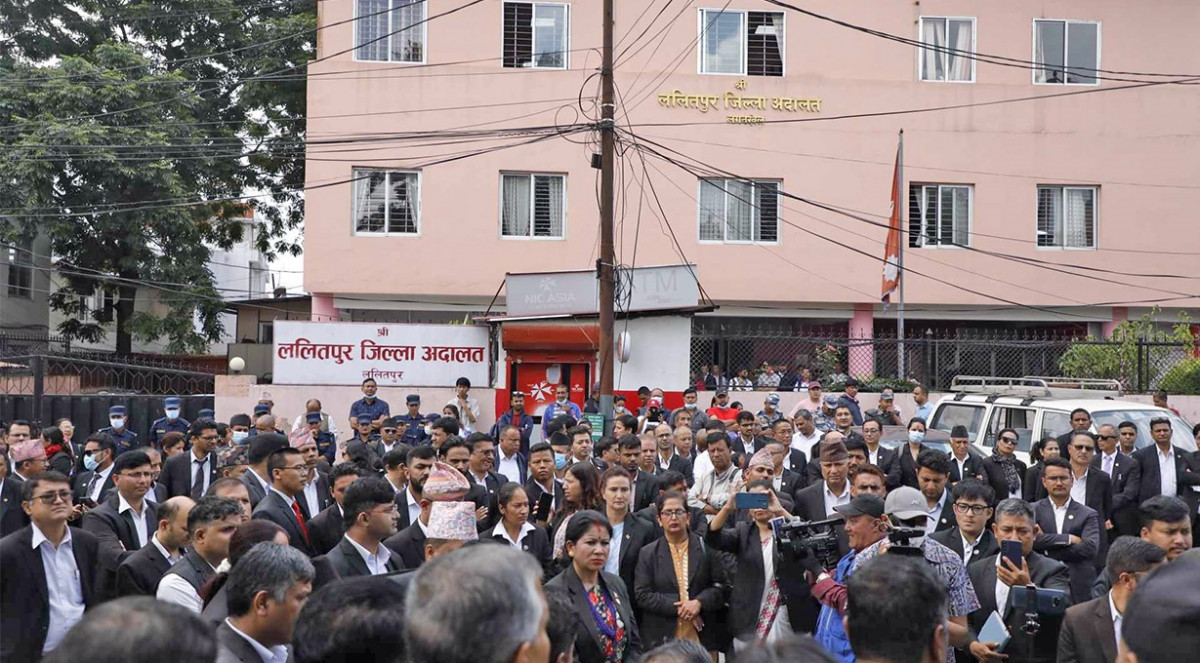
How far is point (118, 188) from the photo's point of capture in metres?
28.5

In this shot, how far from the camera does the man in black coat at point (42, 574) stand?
6.22m

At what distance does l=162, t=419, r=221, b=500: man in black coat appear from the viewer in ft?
34.9

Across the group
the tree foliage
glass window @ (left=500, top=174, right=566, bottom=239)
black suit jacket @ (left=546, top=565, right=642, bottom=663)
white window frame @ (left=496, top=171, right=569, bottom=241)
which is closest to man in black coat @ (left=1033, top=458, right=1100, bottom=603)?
black suit jacket @ (left=546, top=565, right=642, bottom=663)

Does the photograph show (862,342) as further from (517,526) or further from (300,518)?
(300,518)

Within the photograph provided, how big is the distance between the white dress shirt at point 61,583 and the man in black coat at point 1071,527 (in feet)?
19.8

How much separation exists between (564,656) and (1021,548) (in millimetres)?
3702

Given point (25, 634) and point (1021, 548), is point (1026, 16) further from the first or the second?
point (25, 634)

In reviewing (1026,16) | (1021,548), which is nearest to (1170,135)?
(1026,16)

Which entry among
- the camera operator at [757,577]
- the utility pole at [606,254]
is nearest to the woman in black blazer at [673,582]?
the camera operator at [757,577]

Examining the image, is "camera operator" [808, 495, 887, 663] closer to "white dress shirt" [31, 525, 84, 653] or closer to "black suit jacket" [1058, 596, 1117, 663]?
"black suit jacket" [1058, 596, 1117, 663]

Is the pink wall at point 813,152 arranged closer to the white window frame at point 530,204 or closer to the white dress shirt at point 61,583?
the white window frame at point 530,204

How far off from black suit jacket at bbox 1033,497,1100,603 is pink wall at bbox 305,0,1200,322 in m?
18.0

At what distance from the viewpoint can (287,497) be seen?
796 centimetres

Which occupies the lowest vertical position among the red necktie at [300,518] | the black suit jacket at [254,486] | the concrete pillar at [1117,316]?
the red necktie at [300,518]
